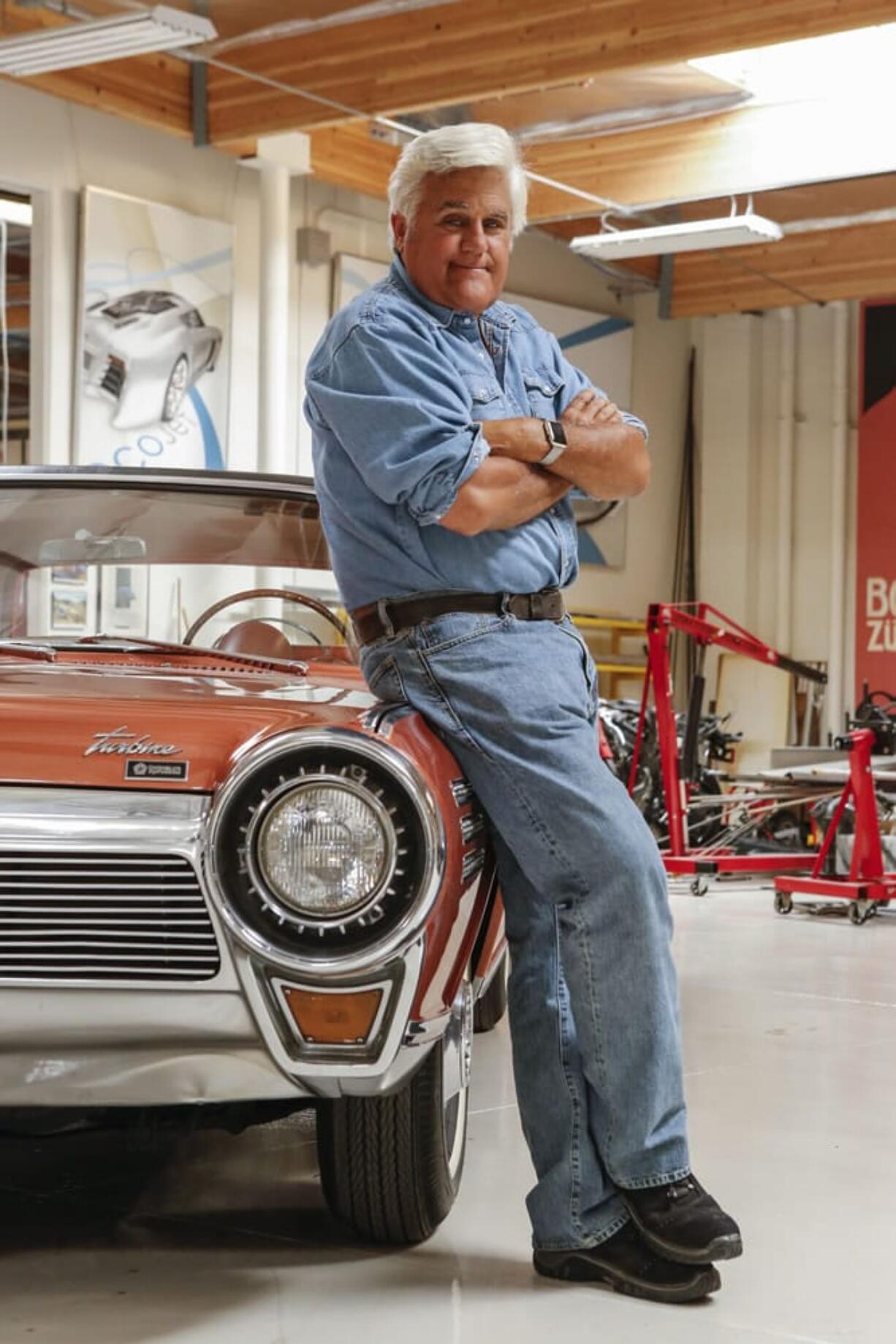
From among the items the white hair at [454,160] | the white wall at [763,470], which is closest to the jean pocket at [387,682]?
the white hair at [454,160]

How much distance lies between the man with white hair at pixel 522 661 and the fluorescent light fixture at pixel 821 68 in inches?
375

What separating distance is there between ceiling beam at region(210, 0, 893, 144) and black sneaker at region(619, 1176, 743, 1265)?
7934 millimetres

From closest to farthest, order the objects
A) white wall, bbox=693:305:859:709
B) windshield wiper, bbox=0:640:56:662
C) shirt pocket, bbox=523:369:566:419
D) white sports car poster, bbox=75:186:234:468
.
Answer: shirt pocket, bbox=523:369:566:419
windshield wiper, bbox=0:640:56:662
white sports car poster, bbox=75:186:234:468
white wall, bbox=693:305:859:709

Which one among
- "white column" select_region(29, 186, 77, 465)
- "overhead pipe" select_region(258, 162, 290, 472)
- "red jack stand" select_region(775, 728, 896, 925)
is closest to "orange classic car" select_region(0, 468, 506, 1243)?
"red jack stand" select_region(775, 728, 896, 925)

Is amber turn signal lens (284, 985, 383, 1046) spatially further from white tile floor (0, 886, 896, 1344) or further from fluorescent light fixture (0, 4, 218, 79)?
fluorescent light fixture (0, 4, 218, 79)

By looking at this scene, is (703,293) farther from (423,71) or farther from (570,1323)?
(570,1323)

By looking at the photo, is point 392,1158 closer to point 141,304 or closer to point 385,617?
Result: point 385,617

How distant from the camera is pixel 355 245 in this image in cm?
1345

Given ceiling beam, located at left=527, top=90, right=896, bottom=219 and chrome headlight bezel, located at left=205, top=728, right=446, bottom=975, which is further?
ceiling beam, located at left=527, top=90, right=896, bottom=219

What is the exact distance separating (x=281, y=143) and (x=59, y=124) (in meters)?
1.63

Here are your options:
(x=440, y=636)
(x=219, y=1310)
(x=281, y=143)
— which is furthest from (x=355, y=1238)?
(x=281, y=143)

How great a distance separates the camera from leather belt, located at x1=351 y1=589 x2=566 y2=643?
257cm

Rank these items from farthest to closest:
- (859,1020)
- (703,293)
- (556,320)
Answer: (703,293)
(556,320)
(859,1020)

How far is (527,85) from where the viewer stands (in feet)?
33.8
